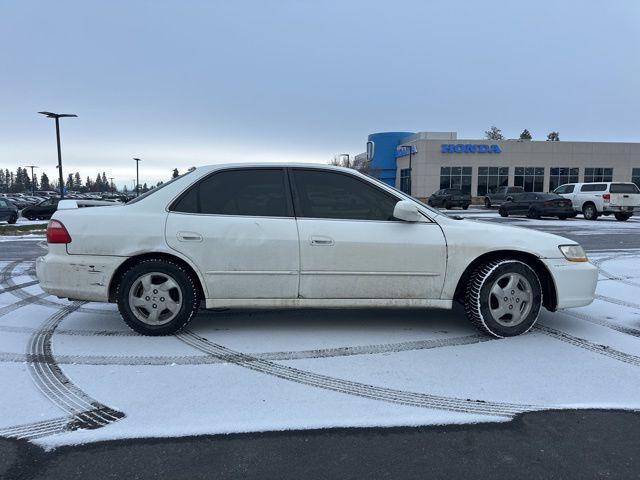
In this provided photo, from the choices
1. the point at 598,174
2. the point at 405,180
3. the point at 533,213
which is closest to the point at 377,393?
the point at 533,213

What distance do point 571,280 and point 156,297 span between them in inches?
146

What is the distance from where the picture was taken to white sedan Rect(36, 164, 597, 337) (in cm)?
426

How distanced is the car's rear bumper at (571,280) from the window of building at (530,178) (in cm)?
4851

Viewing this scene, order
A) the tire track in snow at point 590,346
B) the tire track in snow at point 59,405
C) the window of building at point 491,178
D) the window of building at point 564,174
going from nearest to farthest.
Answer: the tire track in snow at point 59,405
the tire track in snow at point 590,346
the window of building at point 491,178
the window of building at point 564,174

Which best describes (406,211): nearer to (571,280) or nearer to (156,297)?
(571,280)

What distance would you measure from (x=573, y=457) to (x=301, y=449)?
1.40 meters

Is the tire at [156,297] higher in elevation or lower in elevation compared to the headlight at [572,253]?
lower

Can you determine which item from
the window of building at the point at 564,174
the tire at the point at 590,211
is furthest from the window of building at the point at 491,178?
the tire at the point at 590,211

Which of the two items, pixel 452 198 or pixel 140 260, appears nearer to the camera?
pixel 140 260

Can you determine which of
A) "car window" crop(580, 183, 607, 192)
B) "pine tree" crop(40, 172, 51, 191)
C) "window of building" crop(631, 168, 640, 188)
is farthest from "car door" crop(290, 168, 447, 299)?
"pine tree" crop(40, 172, 51, 191)

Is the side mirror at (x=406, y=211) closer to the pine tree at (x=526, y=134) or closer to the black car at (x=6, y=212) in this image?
the black car at (x=6, y=212)

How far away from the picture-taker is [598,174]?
5012cm

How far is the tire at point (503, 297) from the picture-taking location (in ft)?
14.2

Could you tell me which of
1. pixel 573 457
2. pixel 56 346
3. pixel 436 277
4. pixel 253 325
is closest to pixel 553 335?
pixel 436 277
